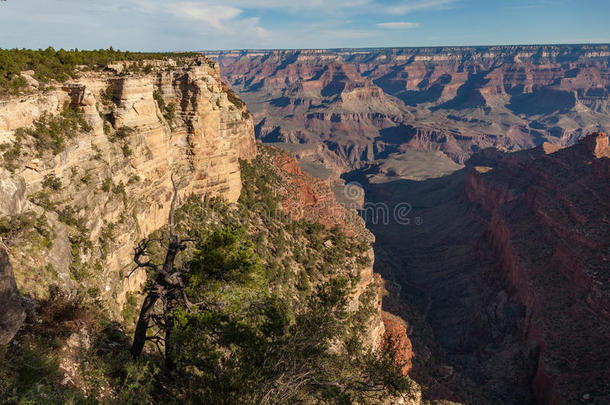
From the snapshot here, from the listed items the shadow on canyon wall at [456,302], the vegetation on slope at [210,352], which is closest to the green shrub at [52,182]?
the vegetation on slope at [210,352]

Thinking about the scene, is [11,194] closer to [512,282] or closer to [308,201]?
[308,201]

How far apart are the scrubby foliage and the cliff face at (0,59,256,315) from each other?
27.8 inches

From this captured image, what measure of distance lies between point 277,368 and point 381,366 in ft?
14.8

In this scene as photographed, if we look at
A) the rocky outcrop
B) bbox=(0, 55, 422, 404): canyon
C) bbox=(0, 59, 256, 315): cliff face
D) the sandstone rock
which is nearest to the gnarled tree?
bbox=(0, 55, 422, 404): canyon

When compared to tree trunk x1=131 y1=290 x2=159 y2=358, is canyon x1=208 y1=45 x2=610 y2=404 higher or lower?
lower

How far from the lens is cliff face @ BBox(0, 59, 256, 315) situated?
42.7 feet

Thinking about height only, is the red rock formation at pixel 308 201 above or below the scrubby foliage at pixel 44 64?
below

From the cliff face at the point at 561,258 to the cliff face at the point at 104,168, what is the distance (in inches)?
1508

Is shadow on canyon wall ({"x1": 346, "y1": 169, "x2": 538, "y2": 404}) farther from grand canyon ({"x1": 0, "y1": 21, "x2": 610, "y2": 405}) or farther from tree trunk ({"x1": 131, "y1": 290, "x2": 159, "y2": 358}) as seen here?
tree trunk ({"x1": 131, "y1": 290, "x2": 159, "y2": 358})

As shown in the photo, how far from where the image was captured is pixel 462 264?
71.9 m

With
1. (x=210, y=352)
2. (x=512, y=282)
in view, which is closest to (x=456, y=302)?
(x=512, y=282)

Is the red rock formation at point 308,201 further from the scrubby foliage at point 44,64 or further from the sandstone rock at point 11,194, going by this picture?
the sandstone rock at point 11,194

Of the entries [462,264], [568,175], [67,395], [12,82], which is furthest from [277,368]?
[568,175]

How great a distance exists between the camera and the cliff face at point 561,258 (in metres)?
36.8
